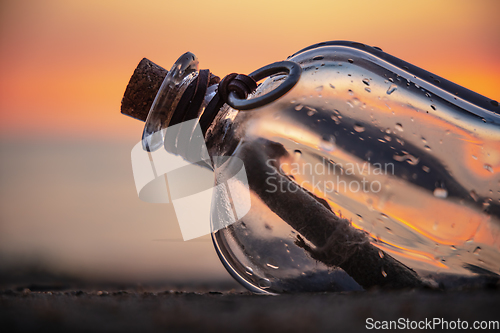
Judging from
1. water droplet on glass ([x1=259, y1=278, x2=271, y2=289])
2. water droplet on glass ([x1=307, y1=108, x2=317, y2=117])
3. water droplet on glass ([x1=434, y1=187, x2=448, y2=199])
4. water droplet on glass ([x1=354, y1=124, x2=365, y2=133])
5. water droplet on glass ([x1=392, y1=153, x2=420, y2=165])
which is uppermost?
water droplet on glass ([x1=307, y1=108, x2=317, y2=117])

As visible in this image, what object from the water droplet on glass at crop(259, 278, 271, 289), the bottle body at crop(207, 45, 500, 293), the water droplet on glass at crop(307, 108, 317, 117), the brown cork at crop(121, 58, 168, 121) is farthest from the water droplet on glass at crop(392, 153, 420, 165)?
the brown cork at crop(121, 58, 168, 121)

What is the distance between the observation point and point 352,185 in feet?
1.37

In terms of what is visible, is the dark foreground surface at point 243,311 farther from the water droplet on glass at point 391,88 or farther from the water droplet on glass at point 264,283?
the water droplet on glass at point 391,88

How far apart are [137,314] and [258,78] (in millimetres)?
329

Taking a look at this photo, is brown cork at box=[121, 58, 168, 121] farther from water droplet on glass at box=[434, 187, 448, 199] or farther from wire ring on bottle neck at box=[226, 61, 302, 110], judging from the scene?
water droplet on glass at box=[434, 187, 448, 199]

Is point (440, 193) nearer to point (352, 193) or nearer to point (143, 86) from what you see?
point (352, 193)

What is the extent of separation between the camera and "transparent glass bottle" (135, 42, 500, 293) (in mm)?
389

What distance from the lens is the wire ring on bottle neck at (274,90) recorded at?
39 centimetres

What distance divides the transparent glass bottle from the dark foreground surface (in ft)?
0.47

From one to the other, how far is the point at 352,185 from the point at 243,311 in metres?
0.25

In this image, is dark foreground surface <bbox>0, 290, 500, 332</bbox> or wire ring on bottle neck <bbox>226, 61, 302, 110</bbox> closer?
dark foreground surface <bbox>0, 290, 500, 332</bbox>

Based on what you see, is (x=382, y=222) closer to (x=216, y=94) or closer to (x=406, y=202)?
(x=406, y=202)

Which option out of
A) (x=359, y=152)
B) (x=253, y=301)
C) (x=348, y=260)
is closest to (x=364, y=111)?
(x=359, y=152)

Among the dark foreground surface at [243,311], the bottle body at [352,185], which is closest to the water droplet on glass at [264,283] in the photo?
the bottle body at [352,185]
